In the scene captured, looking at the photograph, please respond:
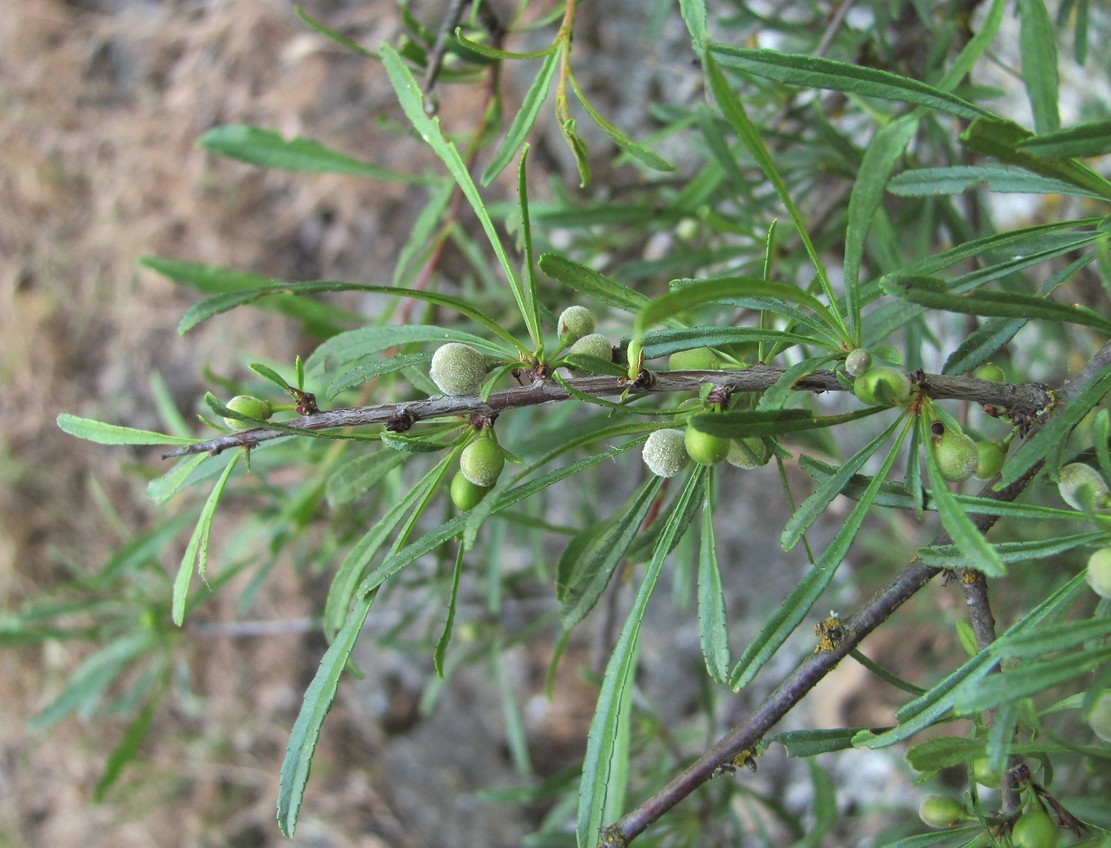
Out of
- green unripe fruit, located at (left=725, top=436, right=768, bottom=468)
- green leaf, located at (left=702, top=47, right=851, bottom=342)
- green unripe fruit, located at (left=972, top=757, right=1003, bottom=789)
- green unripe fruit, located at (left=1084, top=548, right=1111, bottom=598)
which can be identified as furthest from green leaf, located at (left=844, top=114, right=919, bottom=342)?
green unripe fruit, located at (left=972, top=757, right=1003, bottom=789)

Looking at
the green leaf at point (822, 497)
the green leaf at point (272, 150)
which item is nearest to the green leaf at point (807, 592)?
the green leaf at point (822, 497)

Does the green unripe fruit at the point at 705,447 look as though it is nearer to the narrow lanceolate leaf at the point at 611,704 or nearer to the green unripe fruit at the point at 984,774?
the narrow lanceolate leaf at the point at 611,704

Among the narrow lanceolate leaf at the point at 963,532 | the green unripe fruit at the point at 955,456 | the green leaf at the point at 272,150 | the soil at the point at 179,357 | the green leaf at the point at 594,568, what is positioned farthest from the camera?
the soil at the point at 179,357

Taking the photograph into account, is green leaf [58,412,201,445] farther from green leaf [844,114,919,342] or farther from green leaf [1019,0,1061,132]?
green leaf [1019,0,1061,132]

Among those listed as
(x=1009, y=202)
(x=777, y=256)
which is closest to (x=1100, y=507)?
(x=777, y=256)

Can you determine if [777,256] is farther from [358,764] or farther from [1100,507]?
[358,764]

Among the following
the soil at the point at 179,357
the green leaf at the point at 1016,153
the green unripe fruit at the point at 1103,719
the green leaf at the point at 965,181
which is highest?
the green leaf at the point at 1016,153
